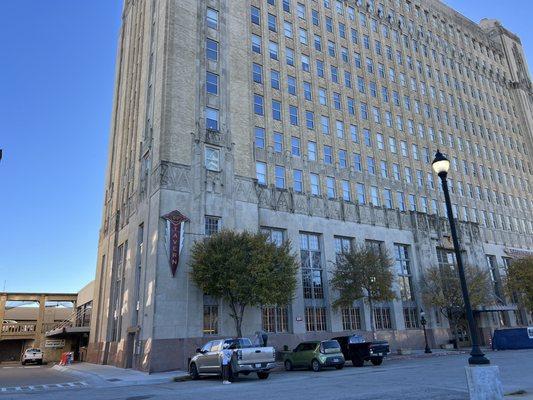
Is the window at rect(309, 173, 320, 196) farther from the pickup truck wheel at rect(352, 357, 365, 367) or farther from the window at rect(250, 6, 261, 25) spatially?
the pickup truck wheel at rect(352, 357, 365, 367)

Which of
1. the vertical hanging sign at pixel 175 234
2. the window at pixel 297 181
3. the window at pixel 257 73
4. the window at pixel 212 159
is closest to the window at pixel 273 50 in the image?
the window at pixel 257 73

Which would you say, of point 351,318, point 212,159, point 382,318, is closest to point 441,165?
point 212,159

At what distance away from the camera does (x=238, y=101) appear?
38.6 metres

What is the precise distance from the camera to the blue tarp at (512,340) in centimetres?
3628

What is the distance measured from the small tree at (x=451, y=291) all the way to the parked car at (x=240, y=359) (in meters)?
27.2

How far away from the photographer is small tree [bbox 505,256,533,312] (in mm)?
49312

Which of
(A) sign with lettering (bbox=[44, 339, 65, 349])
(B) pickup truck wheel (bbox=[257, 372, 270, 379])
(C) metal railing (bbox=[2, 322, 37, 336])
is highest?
(C) metal railing (bbox=[2, 322, 37, 336])

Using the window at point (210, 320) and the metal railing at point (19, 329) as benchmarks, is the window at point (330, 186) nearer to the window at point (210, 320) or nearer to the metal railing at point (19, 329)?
the window at point (210, 320)

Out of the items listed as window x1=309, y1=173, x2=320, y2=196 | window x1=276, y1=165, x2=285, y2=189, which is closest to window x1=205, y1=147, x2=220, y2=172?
window x1=276, y1=165, x2=285, y2=189

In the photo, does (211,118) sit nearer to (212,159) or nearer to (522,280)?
(212,159)

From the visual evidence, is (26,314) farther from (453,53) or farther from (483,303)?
(453,53)

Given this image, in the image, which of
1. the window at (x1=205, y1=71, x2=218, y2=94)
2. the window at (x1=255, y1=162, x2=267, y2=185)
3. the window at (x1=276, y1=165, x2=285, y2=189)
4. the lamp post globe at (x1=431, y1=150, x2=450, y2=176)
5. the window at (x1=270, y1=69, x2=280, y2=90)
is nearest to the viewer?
the lamp post globe at (x1=431, y1=150, x2=450, y2=176)

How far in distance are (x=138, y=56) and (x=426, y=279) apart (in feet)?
126

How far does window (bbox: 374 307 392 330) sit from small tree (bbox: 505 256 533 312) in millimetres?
18252
